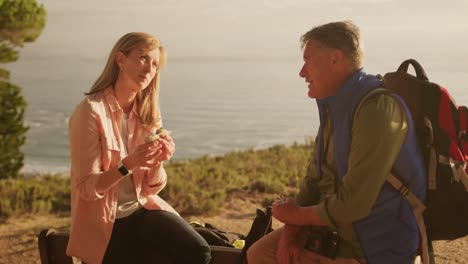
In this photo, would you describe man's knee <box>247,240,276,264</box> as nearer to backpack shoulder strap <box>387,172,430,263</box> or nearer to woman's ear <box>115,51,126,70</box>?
backpack shoulder strap <box>387,172,430,263</box>

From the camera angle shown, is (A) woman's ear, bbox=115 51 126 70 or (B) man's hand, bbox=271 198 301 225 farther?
(A) woman's ear, bbox=115 51 126 70

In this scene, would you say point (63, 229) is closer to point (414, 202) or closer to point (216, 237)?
point (216, 237)

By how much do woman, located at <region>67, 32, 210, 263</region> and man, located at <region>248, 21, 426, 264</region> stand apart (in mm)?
854

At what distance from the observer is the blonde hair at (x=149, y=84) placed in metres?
3.56

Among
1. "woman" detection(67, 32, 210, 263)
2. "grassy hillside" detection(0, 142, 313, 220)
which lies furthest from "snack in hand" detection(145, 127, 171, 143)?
"grassy hillside" detection(0, 142, 313, 220)

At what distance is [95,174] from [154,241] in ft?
1.79

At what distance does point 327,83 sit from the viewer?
285 cm

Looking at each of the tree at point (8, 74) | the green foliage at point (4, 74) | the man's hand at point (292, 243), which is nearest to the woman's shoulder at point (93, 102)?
the man's hand at point (292, 243)

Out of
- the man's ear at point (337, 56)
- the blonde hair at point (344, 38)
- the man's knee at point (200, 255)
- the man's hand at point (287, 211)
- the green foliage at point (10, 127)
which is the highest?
the blonde hair at point (344, 38)

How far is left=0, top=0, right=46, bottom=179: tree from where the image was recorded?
1305 centimetres

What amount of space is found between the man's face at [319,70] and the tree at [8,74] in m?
11.4

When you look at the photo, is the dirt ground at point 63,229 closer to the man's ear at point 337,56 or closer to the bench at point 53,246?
the bench at point 53,246

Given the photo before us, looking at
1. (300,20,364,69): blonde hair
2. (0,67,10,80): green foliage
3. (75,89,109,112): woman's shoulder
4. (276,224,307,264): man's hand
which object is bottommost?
(0,67,10,80): green foliage

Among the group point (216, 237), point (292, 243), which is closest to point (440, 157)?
point (292, 243)
